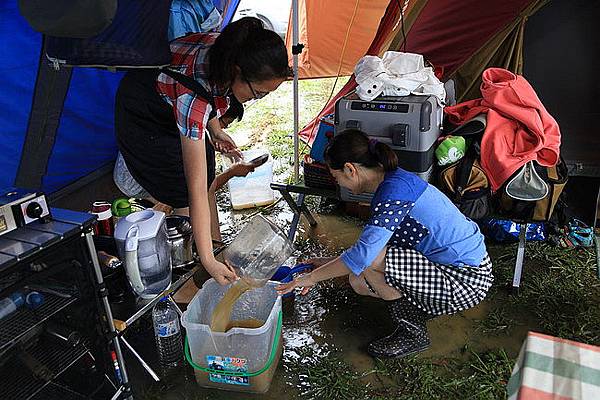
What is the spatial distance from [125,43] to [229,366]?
1.23 meters

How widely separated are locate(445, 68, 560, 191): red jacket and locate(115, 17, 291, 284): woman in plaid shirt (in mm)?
1365

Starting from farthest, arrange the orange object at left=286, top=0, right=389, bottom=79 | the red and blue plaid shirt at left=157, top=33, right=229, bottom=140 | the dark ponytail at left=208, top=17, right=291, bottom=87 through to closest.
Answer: the orange object at left=286, top=0, right=389, bottom=79 → the red and blue plaid shirt at left=157, top=33, right=229, bottom=140 → the dark ponytail at left=208, top=17, right=291, bottom=87

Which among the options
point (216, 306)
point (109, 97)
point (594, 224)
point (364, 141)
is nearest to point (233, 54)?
point (364, 141)

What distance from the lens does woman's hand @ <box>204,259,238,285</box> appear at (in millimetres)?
1798

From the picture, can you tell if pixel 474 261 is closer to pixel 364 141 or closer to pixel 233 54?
pixel 364 141

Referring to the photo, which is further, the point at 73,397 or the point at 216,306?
the point at 216,306

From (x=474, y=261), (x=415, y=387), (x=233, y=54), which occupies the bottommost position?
(x=415, y=387)

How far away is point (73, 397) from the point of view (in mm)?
1812

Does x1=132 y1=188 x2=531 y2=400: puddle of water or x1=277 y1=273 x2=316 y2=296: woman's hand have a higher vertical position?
x1=277 y1=273 x2=316 y2=296: woman's hand

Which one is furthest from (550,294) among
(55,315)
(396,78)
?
(55,315)

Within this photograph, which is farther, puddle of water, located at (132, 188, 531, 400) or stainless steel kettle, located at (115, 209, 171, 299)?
puddle of water, located at (132, 188, 531, 400)

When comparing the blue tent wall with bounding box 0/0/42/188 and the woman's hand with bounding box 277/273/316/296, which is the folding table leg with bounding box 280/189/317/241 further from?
the blue tent wall with bounding box 0/0/42/188

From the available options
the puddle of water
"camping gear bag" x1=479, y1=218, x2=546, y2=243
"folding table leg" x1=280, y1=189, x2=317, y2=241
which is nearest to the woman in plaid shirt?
the puddle of water

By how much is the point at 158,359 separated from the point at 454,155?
5.60 feet
